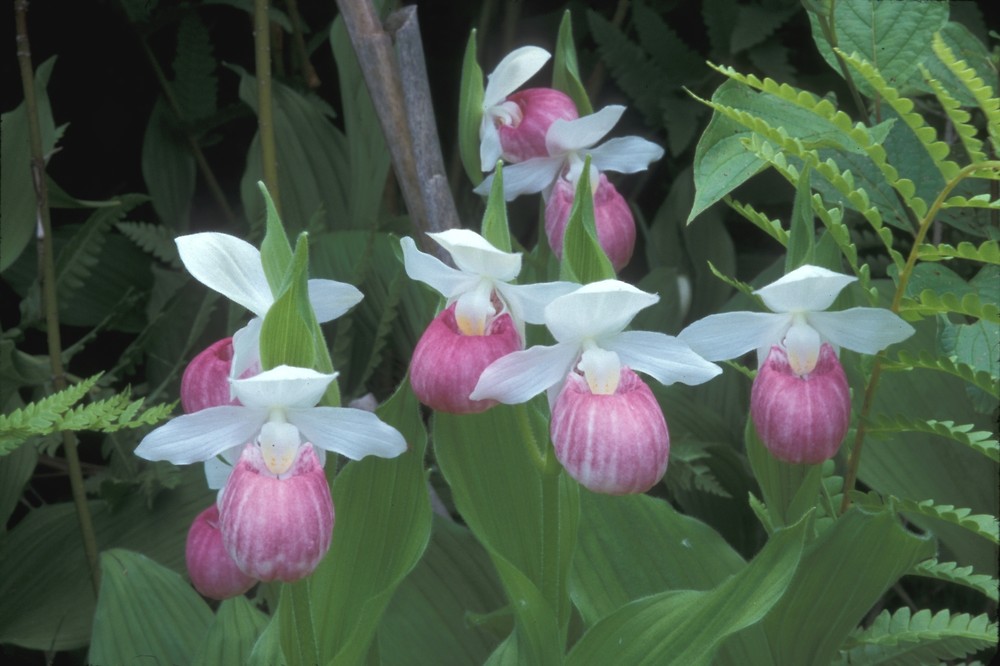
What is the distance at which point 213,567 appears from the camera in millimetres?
911

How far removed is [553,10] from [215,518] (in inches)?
54.0

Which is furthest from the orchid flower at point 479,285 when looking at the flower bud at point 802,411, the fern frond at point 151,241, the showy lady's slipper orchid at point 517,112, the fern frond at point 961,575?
the fern frond at point 151,241

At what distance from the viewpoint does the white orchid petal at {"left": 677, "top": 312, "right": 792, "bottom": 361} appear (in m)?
0.92

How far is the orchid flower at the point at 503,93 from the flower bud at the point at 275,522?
0.52 metres

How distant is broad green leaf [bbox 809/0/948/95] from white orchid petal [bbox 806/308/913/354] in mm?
215

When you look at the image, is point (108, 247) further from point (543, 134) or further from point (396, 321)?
point (543, 134)

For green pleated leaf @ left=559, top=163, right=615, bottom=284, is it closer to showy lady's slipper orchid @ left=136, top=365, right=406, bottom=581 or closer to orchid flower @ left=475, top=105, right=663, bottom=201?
showy lady's slipper orchid @ left=136, top=365, right=406, bottom=581

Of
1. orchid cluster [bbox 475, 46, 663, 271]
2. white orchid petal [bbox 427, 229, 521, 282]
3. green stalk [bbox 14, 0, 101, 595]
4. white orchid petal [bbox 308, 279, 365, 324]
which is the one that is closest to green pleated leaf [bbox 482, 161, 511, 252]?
white orchid petal [bbox 427, 229, 521, 282]

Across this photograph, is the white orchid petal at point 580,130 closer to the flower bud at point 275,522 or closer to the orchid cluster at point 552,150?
the orchid cluster at point 552,150

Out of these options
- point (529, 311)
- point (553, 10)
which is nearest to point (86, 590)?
point (529, 311)

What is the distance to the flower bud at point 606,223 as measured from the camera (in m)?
1.11

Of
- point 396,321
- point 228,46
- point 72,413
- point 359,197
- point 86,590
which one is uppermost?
point 72,413

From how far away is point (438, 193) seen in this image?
1.22 meters

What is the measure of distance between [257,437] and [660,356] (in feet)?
1.08
